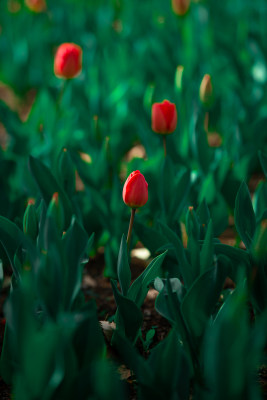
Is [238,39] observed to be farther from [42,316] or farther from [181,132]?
[42,316]

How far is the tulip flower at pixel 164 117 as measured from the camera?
185 cm

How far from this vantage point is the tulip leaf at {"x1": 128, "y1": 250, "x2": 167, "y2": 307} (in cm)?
137

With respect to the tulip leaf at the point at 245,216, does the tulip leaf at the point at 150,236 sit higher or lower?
lower

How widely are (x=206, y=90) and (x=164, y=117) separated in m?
0.36

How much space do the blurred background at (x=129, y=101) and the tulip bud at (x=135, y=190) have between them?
0.95 ft

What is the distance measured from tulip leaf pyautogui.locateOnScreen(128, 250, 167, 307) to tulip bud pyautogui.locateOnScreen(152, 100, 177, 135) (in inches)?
25.6

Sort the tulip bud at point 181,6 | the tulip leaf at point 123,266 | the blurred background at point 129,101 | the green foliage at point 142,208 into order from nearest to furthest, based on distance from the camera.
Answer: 1. the green foliage at point 142,208
2. the tulip leaf at point 123,266
3. the blurred background at point 129,101
4. the tulip bud at point 181,6

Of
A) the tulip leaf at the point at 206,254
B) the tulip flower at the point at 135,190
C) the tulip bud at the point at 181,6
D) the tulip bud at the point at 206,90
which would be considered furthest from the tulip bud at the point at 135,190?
the tulip bud at the point at 181,6

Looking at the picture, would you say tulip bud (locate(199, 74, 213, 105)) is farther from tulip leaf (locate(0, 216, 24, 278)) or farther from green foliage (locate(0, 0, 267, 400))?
tulip leaf (locate(0, 216, 24, 278))

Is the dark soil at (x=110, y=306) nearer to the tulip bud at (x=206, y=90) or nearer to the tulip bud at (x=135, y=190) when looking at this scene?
the tulip bud at (x=135, y=190)

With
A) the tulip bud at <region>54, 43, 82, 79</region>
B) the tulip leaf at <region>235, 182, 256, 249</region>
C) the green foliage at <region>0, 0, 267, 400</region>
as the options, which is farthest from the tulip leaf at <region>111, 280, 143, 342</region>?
the tulip bud at <region>54, 43, 82, 79</region>

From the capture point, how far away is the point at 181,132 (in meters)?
2.39

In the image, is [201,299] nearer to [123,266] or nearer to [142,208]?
[123,266]

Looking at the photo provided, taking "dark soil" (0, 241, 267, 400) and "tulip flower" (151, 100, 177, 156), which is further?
"tulip flower" (151, 100, 177, 156)
